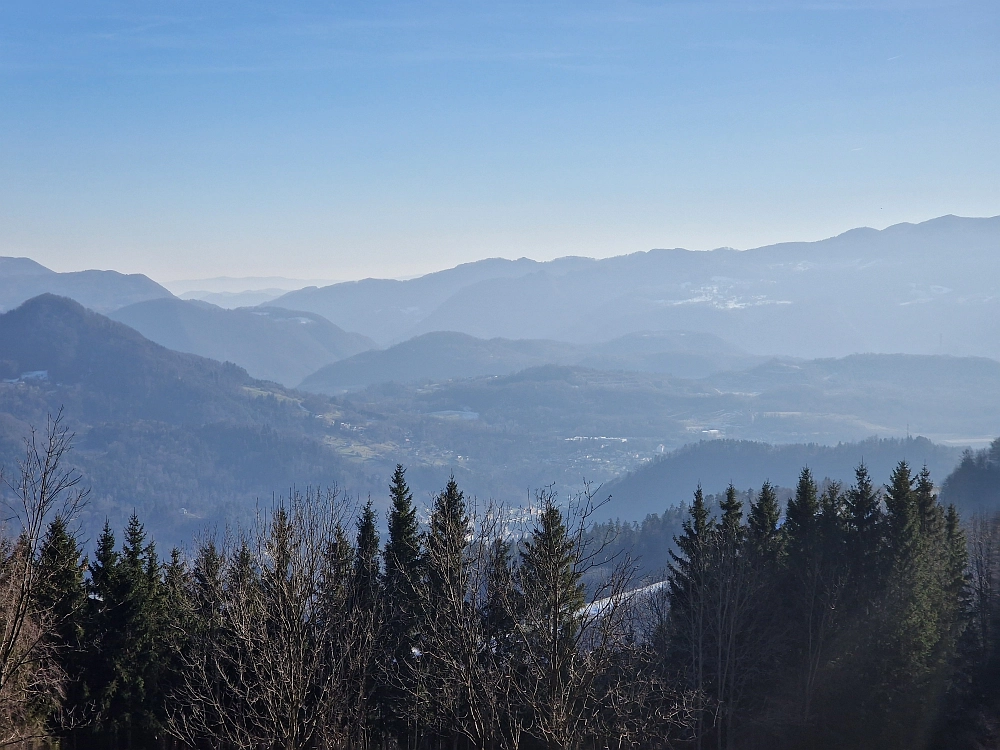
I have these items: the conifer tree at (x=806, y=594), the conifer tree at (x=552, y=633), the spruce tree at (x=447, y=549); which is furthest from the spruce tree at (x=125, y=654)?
the conifer tree at (x=806, y=594)

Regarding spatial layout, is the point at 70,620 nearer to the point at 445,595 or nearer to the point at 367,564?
the point at 367,564

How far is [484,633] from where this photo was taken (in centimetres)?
1830

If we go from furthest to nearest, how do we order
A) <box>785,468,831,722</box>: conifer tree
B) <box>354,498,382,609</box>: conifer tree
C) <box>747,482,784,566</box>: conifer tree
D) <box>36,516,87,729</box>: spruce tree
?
1. <box>747,482,784,566</box>: conifer tree
2. <box>785,468,831,722</box>: conifer tree
3. <box>354,498,382,609</box>: conifer tree
4. <box>36,516,87,729</box>: spruce tree

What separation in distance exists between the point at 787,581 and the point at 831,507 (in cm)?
352

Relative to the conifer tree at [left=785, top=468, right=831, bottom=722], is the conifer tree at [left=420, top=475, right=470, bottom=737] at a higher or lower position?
higher

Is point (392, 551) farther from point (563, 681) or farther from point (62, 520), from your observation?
point (563, 681)

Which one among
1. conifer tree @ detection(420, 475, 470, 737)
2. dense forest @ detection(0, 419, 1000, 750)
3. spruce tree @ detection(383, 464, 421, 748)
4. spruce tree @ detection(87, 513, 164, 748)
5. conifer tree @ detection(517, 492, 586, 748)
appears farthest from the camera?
spruce tree @ detection(87, 513, 164, 748)

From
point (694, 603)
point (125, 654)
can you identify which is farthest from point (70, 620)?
point (694, 603)

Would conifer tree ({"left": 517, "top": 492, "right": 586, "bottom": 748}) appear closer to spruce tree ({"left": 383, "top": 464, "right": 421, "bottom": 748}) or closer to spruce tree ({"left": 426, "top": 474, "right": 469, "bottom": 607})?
spruce tree ({"left": 426, "top": 474, "right": 469, "bottom": 607})

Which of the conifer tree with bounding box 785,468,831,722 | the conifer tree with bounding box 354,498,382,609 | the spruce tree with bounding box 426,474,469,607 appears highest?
the spruce tree with bounding box 426,474,469,607

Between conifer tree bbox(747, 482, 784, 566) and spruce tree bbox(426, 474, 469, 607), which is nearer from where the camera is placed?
spruce tree bbox(426, 474, 469, 607)

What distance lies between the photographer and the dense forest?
607 inches

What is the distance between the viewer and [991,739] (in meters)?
29.8

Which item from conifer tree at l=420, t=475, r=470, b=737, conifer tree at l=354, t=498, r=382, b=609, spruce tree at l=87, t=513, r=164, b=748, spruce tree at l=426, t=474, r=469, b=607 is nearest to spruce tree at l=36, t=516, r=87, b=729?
spruce tree at l=87, t=513, r=164, b=748
